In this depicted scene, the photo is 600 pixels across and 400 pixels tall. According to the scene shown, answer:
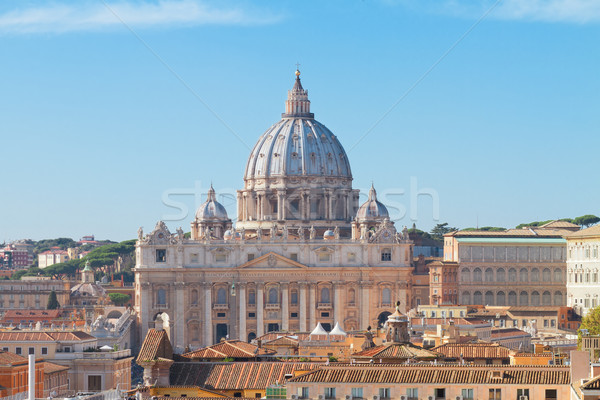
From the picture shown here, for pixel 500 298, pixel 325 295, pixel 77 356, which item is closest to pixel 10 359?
pixel 77 356

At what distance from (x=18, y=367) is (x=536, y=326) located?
74.7 meters

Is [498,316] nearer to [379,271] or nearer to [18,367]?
[379,271]

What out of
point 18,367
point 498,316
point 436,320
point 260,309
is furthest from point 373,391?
point 260,309

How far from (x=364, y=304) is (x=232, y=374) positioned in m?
104

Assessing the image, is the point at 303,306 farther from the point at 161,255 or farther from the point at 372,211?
the point at 372,211

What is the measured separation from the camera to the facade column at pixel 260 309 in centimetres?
17012

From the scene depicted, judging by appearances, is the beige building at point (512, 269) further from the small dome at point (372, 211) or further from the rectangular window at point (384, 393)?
the rectangular window at point (384, 393)

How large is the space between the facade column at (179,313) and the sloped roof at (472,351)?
291 ft

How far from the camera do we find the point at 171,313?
171500mm

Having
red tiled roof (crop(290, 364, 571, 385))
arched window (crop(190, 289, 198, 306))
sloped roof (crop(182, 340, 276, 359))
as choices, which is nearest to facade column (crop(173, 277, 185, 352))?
arched window (crop(190, 289, 198, 306))

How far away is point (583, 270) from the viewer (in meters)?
156

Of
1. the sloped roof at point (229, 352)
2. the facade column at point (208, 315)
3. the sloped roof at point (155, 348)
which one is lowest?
the facade column at point (208, 315)

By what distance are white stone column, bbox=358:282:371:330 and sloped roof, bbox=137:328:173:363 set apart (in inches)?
4049

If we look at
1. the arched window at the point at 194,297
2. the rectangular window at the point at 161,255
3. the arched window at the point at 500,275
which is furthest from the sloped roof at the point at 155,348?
the arched window at the point at 500,275
